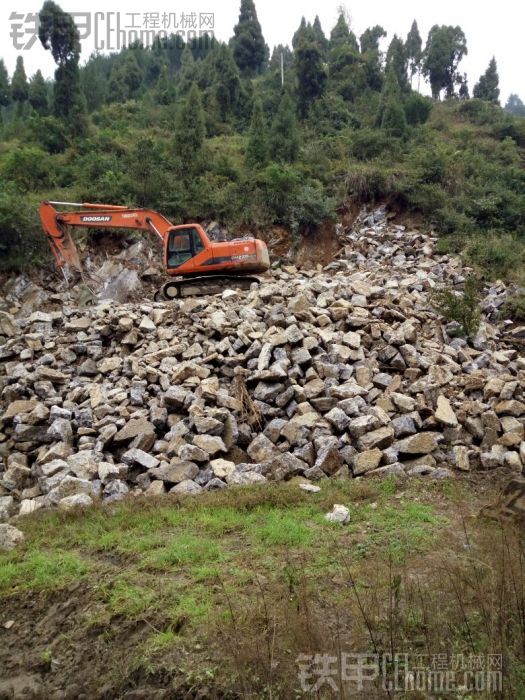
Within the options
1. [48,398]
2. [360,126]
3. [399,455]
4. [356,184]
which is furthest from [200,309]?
[360,126]

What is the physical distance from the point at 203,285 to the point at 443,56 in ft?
143

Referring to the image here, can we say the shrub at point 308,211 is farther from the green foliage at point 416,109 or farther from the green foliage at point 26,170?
the green foliage at point 416,109

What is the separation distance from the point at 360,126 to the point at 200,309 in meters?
25.0

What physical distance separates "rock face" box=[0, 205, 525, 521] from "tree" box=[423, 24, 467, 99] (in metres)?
43.1

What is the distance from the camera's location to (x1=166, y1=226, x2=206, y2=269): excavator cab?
12172mm

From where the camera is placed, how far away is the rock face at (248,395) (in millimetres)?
6727

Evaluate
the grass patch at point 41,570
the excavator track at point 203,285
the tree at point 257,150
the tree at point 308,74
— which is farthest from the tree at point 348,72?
the grass patch at point 41,570

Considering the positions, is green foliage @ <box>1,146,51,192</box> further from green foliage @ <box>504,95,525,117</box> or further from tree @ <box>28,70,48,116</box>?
green foliage @ <box>504,95,525,117</box>

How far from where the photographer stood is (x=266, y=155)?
2253cm

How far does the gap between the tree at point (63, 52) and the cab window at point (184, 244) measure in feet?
62.9

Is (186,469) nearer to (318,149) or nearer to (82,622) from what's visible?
(82,622)

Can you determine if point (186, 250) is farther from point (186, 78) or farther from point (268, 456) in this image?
point (186, 78)

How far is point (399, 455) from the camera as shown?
6.86 metres

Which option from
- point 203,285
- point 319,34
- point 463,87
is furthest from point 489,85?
point 203,285
